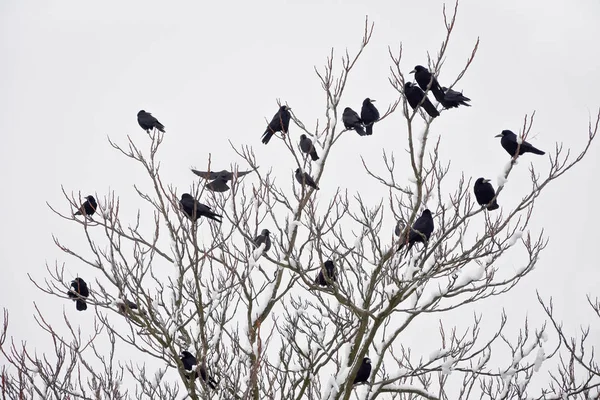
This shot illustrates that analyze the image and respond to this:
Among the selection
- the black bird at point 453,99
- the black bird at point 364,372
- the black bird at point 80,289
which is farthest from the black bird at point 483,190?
the black bird at point 80,289

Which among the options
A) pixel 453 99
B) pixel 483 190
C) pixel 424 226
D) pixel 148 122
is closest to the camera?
pixel 424 226

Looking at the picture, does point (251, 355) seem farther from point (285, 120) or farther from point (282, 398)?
point (285, 120)

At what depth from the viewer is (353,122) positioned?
6.09 meters

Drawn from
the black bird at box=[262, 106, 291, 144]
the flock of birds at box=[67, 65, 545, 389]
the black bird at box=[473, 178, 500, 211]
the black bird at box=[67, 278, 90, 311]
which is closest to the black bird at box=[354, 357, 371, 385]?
the flock of birds at box=[67, 65, 545, 389]

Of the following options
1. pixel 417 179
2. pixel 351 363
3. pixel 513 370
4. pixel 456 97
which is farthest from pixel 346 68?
pixel 513 370

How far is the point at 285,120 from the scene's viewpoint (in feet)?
18.5

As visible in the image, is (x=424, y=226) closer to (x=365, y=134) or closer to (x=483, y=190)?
(x=483, y=190)

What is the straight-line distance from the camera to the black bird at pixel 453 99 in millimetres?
4422

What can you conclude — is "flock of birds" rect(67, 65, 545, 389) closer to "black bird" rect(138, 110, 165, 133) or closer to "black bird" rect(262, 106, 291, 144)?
"black bird" rect(262, 106, 291, 144)

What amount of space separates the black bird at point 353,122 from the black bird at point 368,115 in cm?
10

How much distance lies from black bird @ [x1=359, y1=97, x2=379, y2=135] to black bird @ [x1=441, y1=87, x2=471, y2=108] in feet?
5.48

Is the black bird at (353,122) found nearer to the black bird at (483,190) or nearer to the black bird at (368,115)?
the black bird at (368,115)

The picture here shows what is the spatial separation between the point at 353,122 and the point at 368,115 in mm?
386

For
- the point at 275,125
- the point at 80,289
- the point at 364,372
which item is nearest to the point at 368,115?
the point at 275,125
